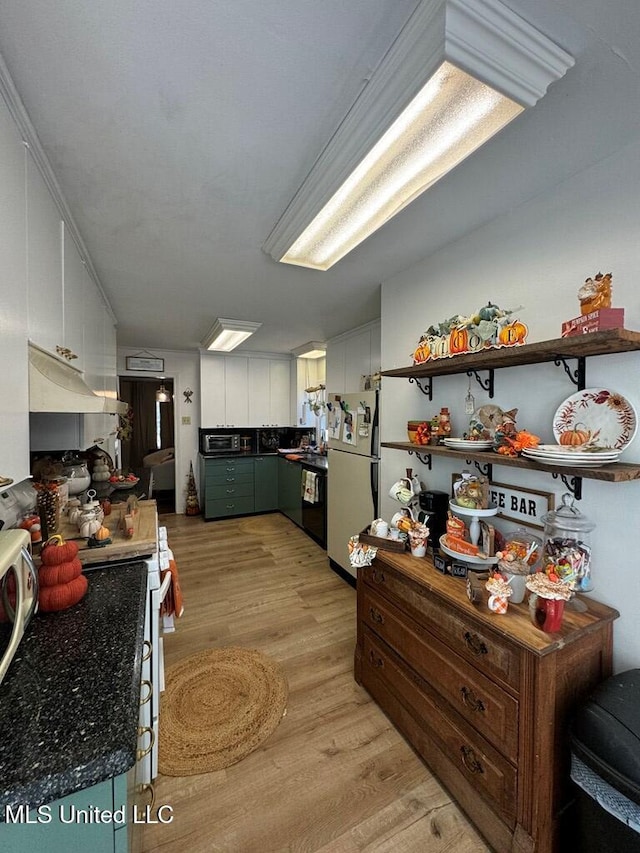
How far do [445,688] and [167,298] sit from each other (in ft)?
10.1

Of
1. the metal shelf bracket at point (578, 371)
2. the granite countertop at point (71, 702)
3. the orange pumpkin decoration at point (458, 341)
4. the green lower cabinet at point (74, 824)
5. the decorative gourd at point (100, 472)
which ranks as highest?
the orange pumpkin decoration at point (458, 341)

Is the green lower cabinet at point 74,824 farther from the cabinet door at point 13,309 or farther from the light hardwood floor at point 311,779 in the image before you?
the cabinet door at point 13,309

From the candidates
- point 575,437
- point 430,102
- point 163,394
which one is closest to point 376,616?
point 575,437

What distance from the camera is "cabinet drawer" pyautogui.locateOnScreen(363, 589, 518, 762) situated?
112cm

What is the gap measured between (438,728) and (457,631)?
17.9 inches

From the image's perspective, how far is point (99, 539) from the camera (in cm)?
157

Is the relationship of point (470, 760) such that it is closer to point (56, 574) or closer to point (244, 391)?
point (56, 574)

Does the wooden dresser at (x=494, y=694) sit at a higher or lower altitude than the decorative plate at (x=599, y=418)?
lower

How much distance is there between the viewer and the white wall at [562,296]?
1200 mm

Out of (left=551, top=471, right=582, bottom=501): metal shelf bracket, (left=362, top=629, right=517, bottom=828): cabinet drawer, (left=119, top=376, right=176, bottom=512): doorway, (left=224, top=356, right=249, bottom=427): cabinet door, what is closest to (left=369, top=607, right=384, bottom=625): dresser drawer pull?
(left=362, top=629, right=517, bottom=828): cabinet drawer

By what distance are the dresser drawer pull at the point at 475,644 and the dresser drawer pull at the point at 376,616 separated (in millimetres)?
534

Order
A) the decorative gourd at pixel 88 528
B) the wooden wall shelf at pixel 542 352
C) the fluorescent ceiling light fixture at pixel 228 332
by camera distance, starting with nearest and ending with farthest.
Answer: the wooden wall shelf at pixel 542 352, the decorative gourd at pixel 88 528, the fluorescent ceiling light fixture at pixel 228 332

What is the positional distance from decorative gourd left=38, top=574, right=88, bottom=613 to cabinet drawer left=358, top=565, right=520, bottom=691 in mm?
1293

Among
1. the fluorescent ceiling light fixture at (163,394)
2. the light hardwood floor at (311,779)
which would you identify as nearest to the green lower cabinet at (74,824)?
the light hardwood floor at (311,779)
